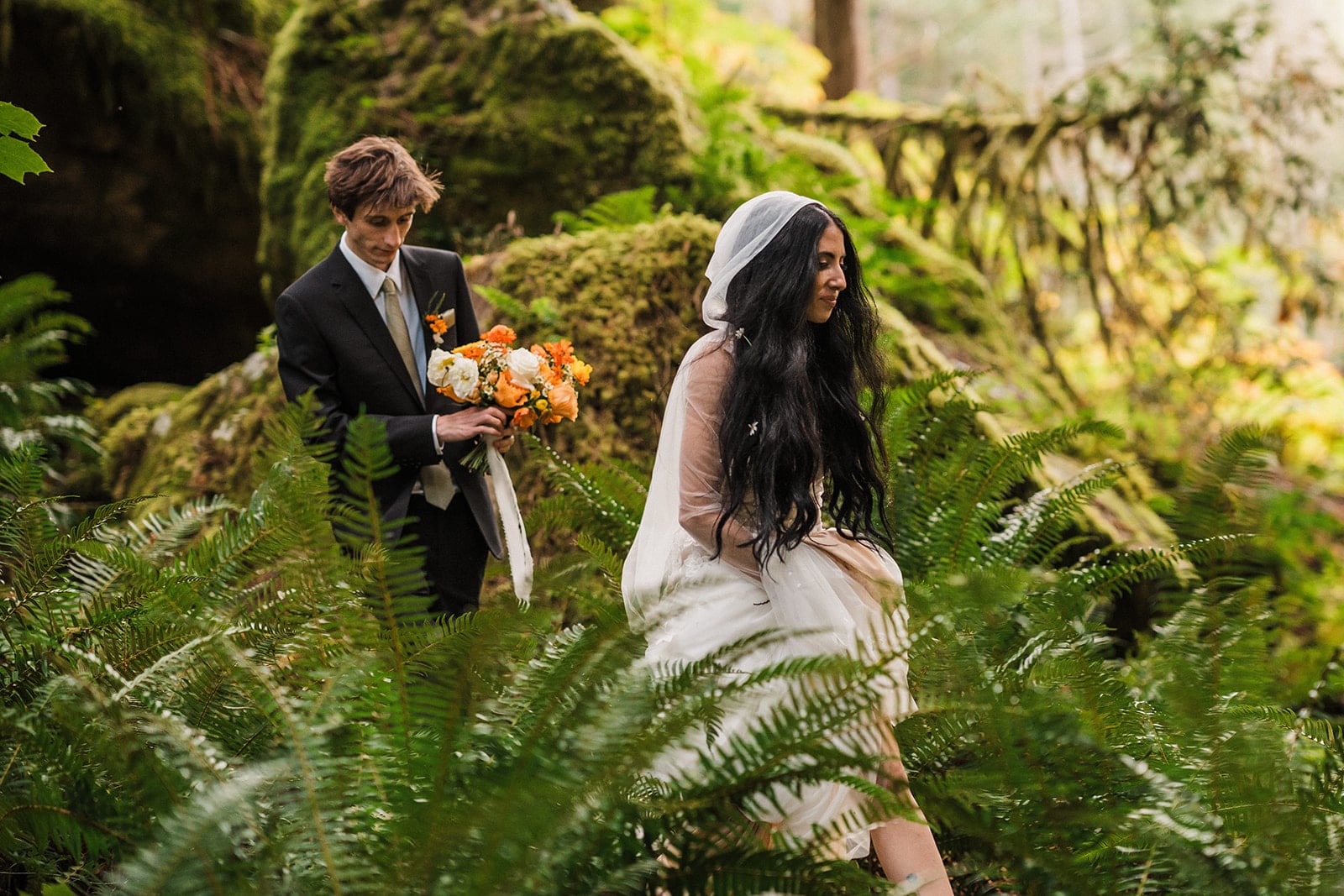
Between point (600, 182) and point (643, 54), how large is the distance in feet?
3.82

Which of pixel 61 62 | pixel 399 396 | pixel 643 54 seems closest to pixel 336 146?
pixel 643 54

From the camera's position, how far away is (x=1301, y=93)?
26.1ft

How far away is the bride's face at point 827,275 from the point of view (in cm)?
271

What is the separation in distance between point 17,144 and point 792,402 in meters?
1.89

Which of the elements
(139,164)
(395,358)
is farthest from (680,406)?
(139,164)

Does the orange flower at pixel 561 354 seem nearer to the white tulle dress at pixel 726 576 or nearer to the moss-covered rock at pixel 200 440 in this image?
the white tulle dress at pixel 726 576

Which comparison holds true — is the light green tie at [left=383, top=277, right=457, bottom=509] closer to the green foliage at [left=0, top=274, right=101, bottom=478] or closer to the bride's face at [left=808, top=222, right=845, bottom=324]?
the bride's face at [left=808, top=222, right=845, bottom=324]

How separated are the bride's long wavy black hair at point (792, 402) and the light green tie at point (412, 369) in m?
1.10

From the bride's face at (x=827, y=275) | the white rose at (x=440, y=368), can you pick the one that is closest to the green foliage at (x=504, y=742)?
the white rose at (x=440, y=368)

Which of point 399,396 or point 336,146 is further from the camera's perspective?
point 336,146

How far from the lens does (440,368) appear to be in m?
3.12

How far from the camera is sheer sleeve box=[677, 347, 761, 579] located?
2.62m

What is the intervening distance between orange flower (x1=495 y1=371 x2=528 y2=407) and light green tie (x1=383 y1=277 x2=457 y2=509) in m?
0.34

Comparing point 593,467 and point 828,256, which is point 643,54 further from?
point 828,256
